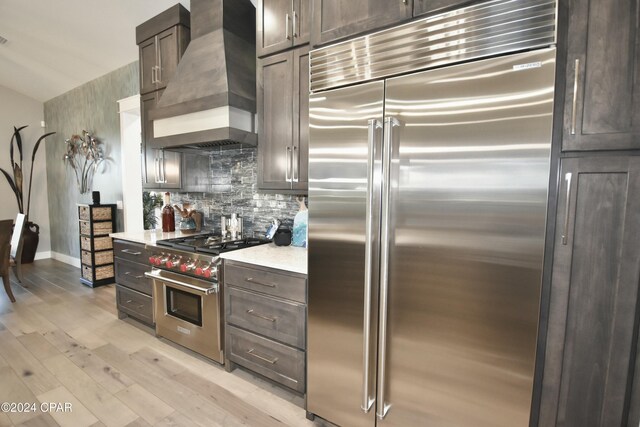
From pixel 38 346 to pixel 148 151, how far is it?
1.98 meters

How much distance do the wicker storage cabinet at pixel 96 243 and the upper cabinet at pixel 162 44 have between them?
2067 millimetres

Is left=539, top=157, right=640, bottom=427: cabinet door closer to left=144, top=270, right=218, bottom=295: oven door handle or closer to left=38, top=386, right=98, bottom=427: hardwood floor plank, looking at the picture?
left=144, top=270, right=218, bottom=295: oven door handle

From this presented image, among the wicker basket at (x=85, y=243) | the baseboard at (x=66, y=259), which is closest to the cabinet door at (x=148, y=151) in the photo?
the wicker basket at (x=85, y=243)

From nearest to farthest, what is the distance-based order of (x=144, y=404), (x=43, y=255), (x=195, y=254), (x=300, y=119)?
1. (x=144, y=404)
2. (x=300, y=119)
3. (x=195, y=254)
4. (x=43, y=255)

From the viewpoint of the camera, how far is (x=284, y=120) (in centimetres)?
211

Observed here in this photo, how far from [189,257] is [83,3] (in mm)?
2814

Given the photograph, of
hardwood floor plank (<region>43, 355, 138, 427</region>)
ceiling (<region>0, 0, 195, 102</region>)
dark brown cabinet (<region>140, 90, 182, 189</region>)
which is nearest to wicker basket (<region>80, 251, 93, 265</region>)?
dark brown cabinet (<region>140, 90, 182, 189</region>)

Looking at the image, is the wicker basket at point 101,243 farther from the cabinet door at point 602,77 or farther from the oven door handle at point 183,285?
the cabinet door at point 602,77

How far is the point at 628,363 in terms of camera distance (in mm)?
1069

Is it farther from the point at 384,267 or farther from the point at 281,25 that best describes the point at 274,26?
the point at 384,267

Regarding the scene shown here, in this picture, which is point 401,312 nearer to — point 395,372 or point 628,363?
point 395,372

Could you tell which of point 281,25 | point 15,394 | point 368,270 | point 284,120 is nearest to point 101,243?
point 15,394

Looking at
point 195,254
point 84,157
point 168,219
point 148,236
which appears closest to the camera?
point 195,254

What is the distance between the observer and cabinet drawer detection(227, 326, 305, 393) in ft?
6.03
